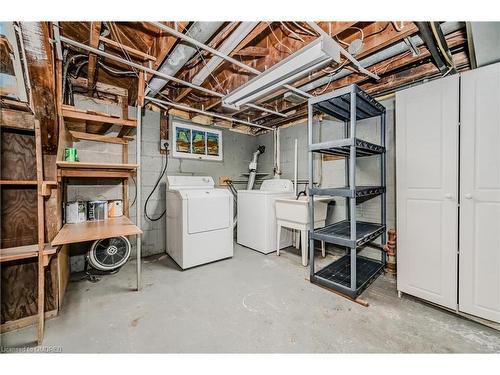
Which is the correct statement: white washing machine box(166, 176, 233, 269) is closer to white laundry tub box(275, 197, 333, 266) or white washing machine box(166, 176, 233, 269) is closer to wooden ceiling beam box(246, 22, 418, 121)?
white laundry tub box(275, 197, 333, 266)

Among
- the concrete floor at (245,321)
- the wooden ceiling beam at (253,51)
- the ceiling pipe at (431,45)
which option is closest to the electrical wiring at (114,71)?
the wooden ceiling beam at (253,51)

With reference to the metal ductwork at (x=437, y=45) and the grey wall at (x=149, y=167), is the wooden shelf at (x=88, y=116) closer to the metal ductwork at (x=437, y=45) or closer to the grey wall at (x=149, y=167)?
Result: the grey wall at (x=149, y=167)

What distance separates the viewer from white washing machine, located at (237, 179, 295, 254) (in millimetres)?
3266

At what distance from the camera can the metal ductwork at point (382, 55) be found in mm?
1636

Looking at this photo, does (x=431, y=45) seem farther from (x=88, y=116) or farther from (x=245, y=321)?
(x=88, y=116)

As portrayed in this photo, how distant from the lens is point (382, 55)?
6.72ft

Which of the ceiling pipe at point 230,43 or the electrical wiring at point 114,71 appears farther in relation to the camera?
the electrical wiring at point 114,71

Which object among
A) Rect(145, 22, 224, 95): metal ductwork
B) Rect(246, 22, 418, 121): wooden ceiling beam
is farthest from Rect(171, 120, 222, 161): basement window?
Rect(246, 22, 418, 121): wooden ceiling beam

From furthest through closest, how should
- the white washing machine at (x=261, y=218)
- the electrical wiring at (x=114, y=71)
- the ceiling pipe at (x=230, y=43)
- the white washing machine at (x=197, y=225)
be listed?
1. the white washing machine at (x=261, y=218)
2. the white washing machine at (x=197, y=225)
3. the electrical wiring at (x=114, y=71)
4. the ceiling pipe at (x=230, y=43)

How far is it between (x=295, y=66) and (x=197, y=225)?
6.97 feet

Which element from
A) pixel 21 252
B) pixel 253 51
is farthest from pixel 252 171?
pixel 21 252

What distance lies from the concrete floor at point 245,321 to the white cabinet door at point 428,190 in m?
0.29
